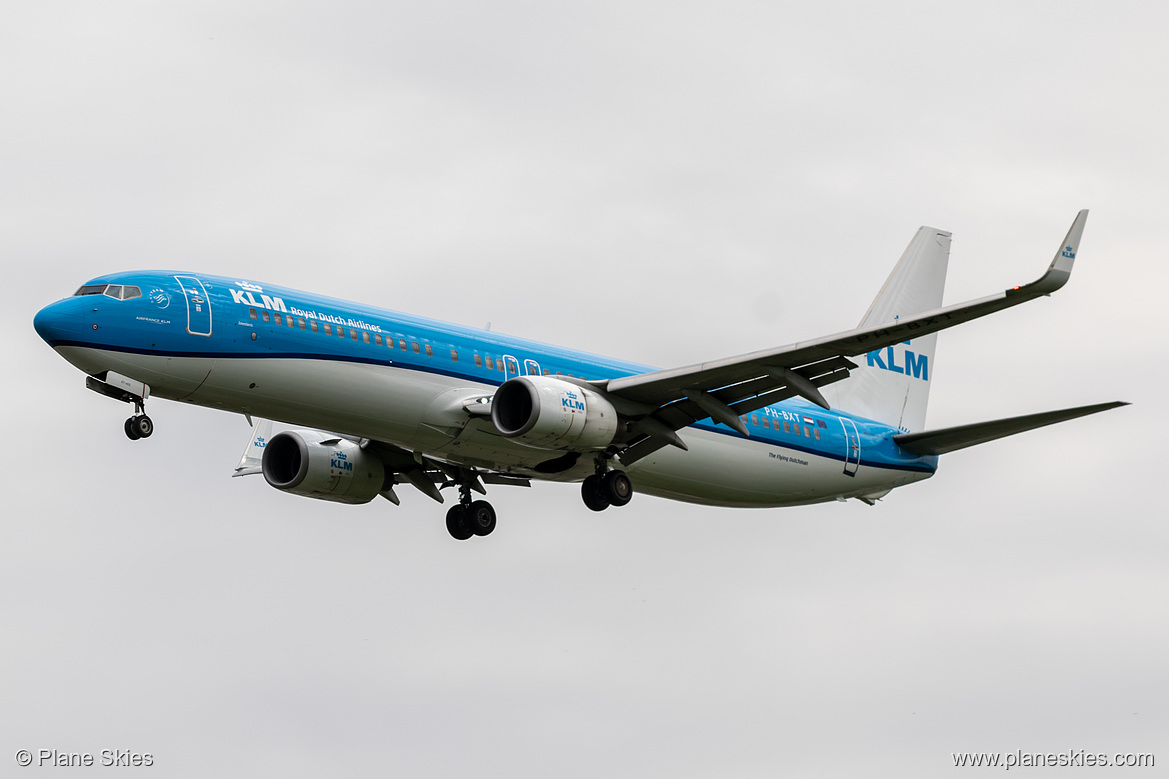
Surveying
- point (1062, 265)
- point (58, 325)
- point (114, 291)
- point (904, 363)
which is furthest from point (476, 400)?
point (904, 363)

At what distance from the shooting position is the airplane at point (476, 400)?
1210 inches

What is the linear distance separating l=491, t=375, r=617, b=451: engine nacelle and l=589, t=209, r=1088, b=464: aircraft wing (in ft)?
3.75

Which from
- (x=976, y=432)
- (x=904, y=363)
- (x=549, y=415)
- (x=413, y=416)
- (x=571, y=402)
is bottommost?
(x=413, y=416)

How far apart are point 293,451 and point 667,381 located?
11071mm

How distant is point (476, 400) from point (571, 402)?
7.42ft

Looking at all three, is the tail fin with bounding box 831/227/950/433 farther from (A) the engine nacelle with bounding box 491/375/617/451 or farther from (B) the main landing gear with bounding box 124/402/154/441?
(B) the main landing gear with bounding box 124/402/154/441

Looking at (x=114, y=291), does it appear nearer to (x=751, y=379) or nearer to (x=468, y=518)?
(x=468, y=518)

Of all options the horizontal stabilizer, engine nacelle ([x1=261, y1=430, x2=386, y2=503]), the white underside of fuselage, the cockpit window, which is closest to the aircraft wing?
the white underside of fuselage

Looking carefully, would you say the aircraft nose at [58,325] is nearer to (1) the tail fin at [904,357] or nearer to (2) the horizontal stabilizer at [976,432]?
(2) the horizontal stabilizer at [976,432]

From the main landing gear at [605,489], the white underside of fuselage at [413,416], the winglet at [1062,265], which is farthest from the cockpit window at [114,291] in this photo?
the winglet at [1062,265]

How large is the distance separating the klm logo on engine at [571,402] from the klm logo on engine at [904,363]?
15.2 metres

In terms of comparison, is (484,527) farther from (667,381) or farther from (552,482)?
(667,381)

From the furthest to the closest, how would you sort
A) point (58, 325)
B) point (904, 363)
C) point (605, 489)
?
point (904, 363), point (605, 489), point (58, 325)

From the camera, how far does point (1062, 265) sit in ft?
90.8
